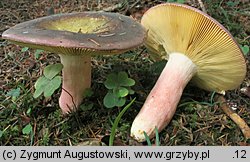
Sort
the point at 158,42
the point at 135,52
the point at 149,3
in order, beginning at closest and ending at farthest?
1. the point at 158,42
2. the point at 135,52
3. the point at 149,3

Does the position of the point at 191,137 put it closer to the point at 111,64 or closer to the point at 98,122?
the point at 98,122

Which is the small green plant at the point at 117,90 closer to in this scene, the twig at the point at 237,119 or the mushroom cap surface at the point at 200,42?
the mushroom cap surface at the point at 200,42

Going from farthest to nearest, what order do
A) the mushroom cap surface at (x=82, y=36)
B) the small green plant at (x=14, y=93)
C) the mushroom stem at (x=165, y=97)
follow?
the small green plant at (x=14, y=93)
the mushroom stem at (x=165, y=97)
the mushroom cap surface at (x=82, y=36)

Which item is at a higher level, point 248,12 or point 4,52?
point 248,12

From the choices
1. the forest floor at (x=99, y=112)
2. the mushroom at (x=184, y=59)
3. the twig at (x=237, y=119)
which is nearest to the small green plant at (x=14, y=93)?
the forest floor at (x=99, y=112)

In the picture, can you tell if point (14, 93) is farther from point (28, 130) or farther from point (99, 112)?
point (99, 112)

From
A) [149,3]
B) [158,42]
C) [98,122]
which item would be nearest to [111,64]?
[158,42]
